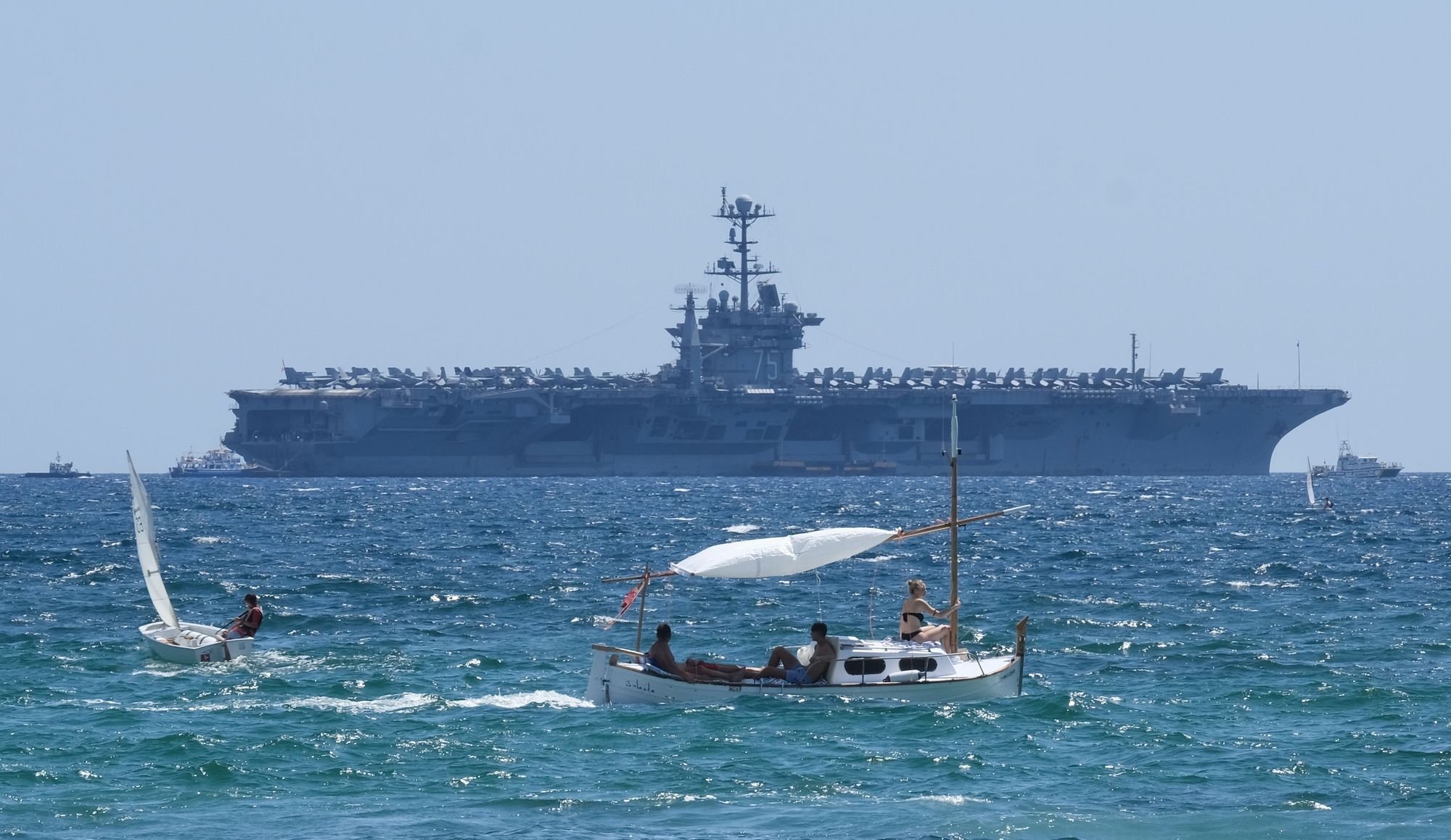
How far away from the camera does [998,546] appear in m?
56.6

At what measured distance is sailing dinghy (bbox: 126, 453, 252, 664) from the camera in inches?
1001

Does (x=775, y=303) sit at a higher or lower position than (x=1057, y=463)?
higher

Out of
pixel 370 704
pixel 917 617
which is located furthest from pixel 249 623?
pixel 917 617

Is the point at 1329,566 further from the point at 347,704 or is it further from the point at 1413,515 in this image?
the point at 1413,515

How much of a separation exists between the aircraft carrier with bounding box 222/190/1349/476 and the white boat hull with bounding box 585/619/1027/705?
10734 cm

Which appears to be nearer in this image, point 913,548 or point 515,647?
point 515,647

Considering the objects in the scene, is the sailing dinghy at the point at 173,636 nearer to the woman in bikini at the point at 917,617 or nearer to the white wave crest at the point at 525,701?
the white wave crest at the point at 525,701

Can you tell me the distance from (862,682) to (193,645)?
9.62 metres

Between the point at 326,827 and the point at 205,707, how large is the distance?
6.56 meters

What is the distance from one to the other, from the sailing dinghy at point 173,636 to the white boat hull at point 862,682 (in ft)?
20.7

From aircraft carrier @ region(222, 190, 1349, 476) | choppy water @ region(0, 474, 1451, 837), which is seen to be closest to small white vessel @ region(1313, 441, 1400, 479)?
aircraft carrier @ region(222, 190, 1349, 476)

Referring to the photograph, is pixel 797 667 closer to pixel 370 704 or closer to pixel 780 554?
pixel 780 554

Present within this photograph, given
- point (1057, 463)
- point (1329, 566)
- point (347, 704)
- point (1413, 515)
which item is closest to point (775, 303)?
point (1057, 463)

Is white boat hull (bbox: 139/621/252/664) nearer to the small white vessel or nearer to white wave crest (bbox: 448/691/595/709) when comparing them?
white wave crest (bbox: 448/691/595/709)
